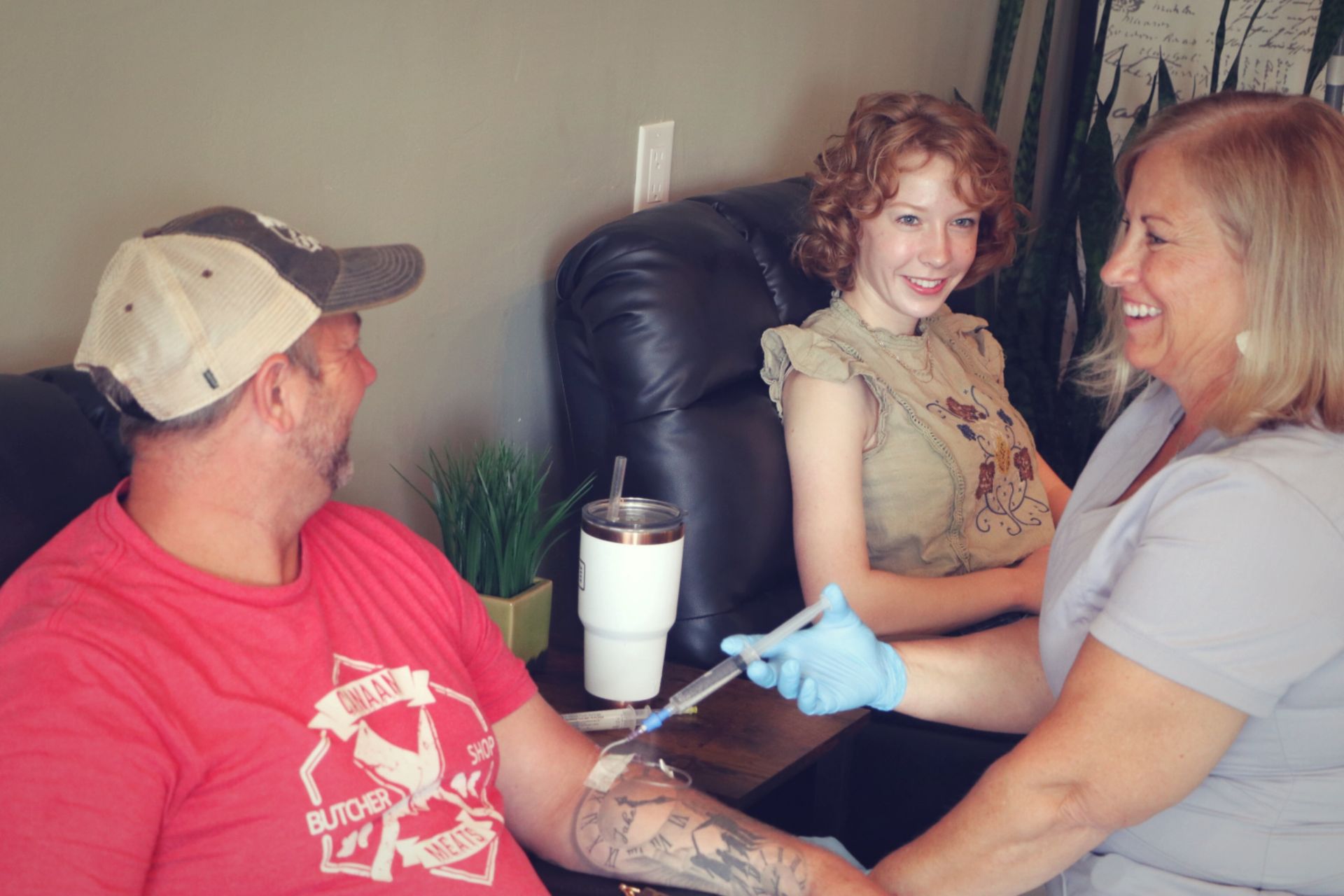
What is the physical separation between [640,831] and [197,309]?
2.26 ft

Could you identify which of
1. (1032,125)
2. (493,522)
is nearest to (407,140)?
(493,522)

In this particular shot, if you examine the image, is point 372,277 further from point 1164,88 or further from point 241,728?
point 1164,88

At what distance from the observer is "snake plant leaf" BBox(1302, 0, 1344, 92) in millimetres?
2979

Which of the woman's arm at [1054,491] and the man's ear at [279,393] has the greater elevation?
the man's ear at [279,393]

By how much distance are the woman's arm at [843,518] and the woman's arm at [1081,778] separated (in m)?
0.55

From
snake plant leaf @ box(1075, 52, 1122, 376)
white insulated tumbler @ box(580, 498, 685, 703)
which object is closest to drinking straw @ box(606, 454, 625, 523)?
white insulated tumbler @ box(580, 498, 685, 703)

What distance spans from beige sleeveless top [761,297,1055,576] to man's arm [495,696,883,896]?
0.71 meters

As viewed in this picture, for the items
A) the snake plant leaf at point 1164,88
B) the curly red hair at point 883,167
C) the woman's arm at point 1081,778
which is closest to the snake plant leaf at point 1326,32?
the snake plant leaf at point 1164,88

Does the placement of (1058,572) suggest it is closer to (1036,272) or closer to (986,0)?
(1036,272)

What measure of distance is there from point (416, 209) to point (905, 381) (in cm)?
83

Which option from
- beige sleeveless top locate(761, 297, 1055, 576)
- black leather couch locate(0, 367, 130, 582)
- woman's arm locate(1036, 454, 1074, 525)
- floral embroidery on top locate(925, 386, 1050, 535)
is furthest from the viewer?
woman's arm locate(1036, 454, 1074, 525)

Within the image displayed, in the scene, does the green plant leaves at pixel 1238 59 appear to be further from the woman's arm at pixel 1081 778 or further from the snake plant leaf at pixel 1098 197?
the woman's arm at pixel 1081 778

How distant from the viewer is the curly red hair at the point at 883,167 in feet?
6.63

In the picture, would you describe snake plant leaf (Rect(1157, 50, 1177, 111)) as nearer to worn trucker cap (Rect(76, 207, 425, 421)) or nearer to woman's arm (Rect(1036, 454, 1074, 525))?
woman's arm (Rect(1036, 454, 1074, 525))
